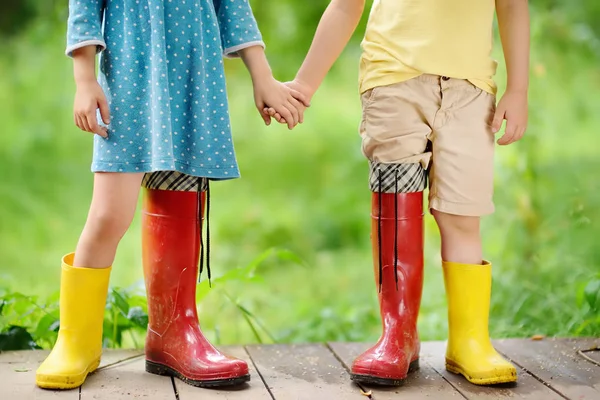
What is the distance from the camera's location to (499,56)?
3.29 metres

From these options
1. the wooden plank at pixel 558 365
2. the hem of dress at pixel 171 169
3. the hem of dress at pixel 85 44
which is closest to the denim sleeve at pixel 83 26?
the hem of dress at pixel 85 44

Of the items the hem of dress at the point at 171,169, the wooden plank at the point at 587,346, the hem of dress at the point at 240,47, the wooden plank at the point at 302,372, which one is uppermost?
the hem of dress at the point at 240,47

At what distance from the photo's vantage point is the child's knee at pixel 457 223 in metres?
1.74

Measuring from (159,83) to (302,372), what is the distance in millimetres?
712

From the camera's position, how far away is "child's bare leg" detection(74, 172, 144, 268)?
160 centimetres

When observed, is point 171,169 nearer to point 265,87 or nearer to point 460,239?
point 265,87

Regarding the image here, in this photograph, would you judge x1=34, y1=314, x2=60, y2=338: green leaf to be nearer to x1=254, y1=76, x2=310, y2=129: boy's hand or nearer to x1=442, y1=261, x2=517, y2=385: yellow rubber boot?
x1=254, y1=76, x2=310, y2=129: boy's hand

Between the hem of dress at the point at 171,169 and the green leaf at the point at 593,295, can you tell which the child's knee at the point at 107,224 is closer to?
the hem of dress at the point at 171,169

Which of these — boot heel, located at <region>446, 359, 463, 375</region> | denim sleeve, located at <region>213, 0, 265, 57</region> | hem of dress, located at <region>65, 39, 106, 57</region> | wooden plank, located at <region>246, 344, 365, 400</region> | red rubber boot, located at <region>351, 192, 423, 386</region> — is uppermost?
denim sleeve, located at <region>213, 0, 265, 57</region>

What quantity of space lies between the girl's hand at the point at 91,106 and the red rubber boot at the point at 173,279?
0.22 meters

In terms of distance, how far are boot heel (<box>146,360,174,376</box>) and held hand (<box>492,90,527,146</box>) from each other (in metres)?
0.89

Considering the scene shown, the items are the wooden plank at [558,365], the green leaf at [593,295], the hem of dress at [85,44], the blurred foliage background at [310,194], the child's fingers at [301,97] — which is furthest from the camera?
the blurred foliage background at [310,194]

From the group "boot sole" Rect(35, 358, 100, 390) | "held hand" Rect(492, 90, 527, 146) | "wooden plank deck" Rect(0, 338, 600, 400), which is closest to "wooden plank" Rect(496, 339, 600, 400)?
"wooden plank deck" Rect(0, 338, 600, 400)

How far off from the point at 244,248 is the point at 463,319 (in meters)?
2.36
